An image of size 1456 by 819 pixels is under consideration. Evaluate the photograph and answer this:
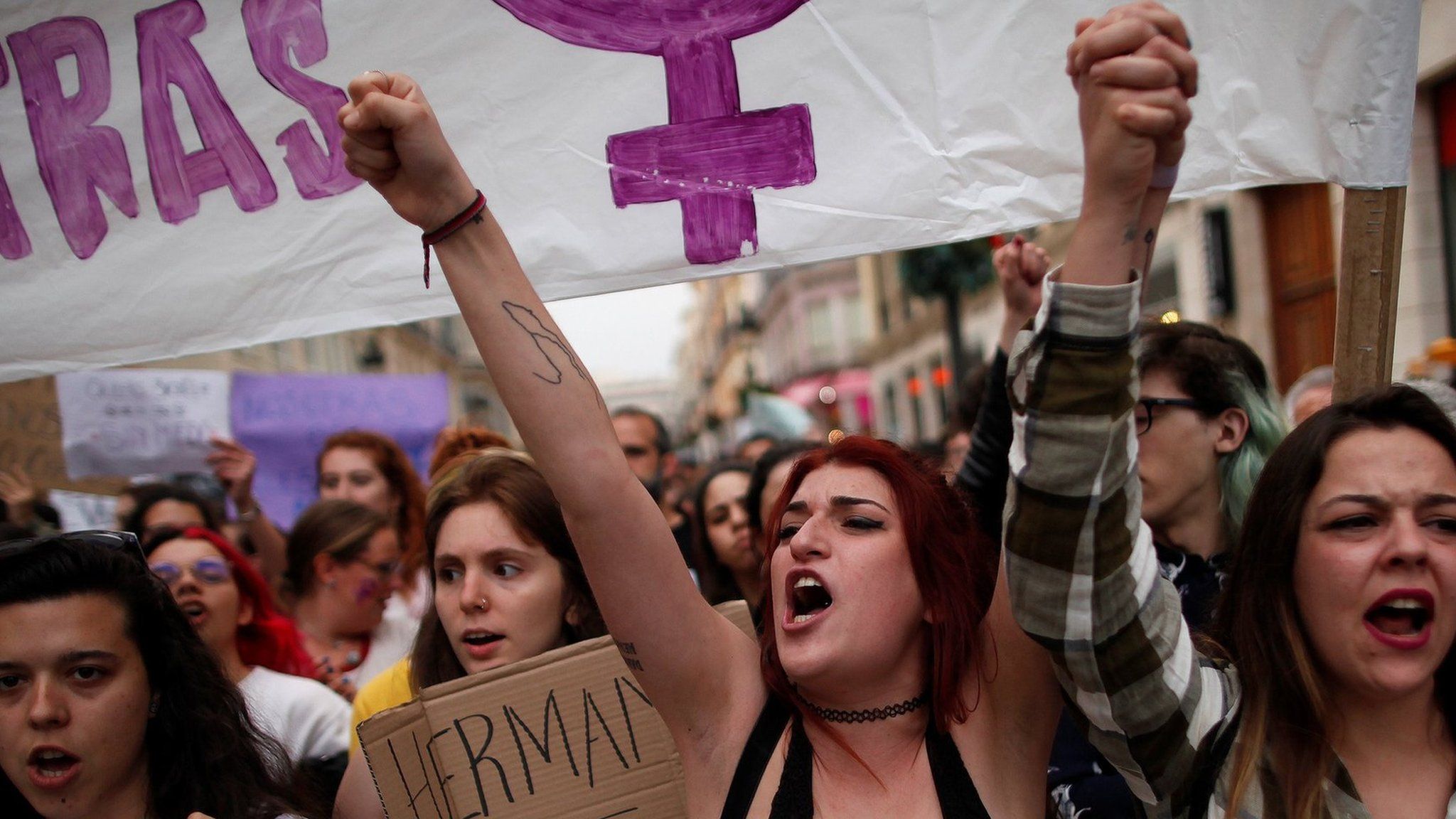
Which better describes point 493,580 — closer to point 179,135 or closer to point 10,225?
point 179,135

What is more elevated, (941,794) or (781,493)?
(781,493)

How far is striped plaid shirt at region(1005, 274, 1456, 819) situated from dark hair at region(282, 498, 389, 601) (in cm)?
299

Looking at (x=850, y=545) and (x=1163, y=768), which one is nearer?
(x=1163, y=768)

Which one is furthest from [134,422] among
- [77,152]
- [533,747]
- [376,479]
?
[533,747]

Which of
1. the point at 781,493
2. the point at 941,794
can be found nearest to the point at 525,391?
the point at 781,493

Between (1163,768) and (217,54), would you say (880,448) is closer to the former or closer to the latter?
(1163,768)

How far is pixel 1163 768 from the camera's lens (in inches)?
65.1

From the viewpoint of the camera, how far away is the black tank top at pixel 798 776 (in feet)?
5.84

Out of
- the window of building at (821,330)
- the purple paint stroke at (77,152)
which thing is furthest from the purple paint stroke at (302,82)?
the window of building at (821,330)

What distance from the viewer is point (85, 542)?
2.12 m

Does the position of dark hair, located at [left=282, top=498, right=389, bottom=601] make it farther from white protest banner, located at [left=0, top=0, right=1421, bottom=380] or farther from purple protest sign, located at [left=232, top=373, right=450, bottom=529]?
purple protest sign, located at [left=232, top=373, right=450, bottom=529]

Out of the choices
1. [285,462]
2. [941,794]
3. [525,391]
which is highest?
[525,391]

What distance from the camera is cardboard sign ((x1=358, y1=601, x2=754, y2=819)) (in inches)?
84.0

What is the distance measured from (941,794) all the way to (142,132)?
2.08 meters
